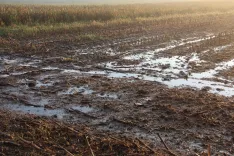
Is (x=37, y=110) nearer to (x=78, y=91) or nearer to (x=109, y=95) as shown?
(x=78, y=91)

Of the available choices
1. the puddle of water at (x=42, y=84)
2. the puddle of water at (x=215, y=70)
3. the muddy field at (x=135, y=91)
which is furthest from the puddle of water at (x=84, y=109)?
the puddle of water at (x=215, y=70)

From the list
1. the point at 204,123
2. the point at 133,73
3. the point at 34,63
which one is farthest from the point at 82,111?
the point at 34,63

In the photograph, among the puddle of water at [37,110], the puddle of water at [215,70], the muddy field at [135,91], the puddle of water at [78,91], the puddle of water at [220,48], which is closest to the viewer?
the muddy field at [135,91]

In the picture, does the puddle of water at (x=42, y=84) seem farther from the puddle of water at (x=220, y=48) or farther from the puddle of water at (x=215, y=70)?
the puddle of water at (x=220, y=48)

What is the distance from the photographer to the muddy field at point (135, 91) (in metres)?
5.52

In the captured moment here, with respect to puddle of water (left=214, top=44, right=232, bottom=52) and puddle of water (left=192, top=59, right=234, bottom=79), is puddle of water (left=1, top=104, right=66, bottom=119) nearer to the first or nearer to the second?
puddle of water (left=192, top=59, right=234, bottom=79)

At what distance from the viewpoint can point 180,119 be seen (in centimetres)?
595

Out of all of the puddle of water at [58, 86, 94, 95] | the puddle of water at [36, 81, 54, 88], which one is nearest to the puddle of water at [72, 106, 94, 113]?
the puddle of water at [58, 86, 94, 95]

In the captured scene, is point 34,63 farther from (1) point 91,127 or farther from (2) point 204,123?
(2) point 204,123

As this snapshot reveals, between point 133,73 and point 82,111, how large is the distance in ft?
10.5

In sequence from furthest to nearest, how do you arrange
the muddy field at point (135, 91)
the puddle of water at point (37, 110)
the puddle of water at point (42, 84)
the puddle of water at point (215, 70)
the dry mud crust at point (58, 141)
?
the puddle of water at point (215, 70), the puddle of water at point (42, 84), the puddle of water at point (37, 110), the muddy field at point (135, 91), the dry mud crust at point (58, 141)

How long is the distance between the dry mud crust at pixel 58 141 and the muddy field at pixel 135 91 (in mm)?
324

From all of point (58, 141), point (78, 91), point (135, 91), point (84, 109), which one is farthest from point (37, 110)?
point (135, 91)

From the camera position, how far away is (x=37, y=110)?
21.0ft
